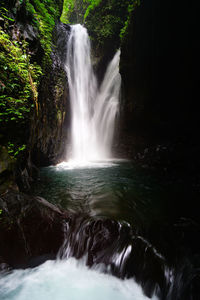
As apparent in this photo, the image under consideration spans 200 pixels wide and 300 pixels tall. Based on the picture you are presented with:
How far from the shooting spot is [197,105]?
6703 mm

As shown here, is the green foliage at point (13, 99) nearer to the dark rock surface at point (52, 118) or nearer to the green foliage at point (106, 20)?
the dark rock surface at point (52, 118)

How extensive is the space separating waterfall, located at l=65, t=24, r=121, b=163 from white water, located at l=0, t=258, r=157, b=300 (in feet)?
27.2

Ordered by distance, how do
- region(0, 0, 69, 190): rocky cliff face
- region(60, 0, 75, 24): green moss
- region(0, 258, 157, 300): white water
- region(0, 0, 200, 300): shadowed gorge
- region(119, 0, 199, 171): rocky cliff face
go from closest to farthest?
1. region(0, 258, 157, 300): white water
2. region(0, 0, 200, 300): shadowed gorge
3. region(0, 0, 69, 190): rocky cliff face
4. region(119, 0, 199, 171): rocky cliff face
5. region(60, 0, 75, 24): green moss

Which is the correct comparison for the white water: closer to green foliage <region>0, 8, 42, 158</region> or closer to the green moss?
green foliage <region>0, 8, 42, 158</region>

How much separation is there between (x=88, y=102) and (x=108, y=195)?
1031cm

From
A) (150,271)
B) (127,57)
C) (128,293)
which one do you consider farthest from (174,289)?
(127,57)

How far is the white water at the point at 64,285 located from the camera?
200 cm

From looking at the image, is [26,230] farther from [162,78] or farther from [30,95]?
[162,78]

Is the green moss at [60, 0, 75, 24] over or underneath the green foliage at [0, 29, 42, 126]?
over

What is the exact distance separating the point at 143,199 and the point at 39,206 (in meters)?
2.69

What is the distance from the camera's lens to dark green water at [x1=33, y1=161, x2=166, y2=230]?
3348 millimetres

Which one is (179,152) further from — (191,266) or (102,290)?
(102,290)

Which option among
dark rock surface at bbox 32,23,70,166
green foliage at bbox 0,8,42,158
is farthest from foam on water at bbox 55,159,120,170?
green foliage at bbox 0,8,42,158

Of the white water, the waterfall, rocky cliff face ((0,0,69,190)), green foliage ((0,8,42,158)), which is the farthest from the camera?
the waterfall
